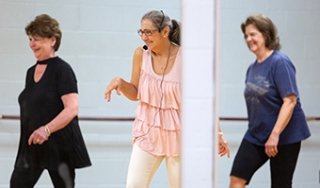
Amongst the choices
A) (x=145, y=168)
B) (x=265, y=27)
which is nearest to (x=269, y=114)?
(x=265, y=27)

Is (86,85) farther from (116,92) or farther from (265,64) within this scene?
(265,64)

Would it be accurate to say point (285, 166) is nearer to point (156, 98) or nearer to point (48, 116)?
point (156, 98)

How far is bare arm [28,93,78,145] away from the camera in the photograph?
1734 mm

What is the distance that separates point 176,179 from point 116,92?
34 cm

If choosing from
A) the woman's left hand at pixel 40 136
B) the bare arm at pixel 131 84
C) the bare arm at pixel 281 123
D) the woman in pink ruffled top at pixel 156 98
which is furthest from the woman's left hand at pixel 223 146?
the woman's left hand at pixel 40 136

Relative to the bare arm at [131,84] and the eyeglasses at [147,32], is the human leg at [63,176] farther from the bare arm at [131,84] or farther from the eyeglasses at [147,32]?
the eyeglasses at [147,32]

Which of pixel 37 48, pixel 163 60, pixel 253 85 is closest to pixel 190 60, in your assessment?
pixel 163 60

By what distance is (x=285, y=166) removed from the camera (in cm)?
181

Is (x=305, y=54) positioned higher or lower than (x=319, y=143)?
higher

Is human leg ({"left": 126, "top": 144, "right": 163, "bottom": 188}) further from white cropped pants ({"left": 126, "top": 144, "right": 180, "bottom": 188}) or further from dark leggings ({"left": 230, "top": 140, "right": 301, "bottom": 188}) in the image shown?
dark leggings ({"left": 230, "top": 140, "right": 301, "bottom": 188})

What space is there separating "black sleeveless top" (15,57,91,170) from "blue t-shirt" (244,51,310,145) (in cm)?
56

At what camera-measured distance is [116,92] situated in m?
→ 1.79

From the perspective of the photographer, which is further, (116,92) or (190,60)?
(116,92)

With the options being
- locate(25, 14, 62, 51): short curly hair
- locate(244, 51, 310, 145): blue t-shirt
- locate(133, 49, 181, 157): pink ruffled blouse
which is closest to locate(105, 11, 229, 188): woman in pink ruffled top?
locate(133, 49, 181, 157): pink ruffled blouse
